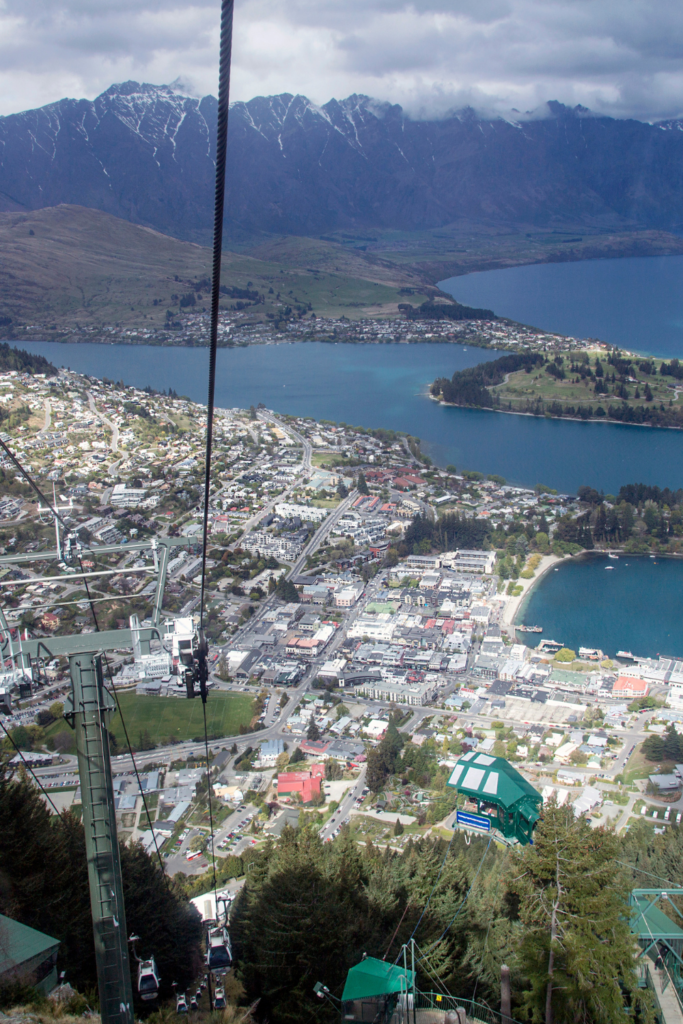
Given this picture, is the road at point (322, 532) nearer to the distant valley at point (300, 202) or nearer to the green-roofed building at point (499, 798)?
the green-roofed building at point (499, 798)

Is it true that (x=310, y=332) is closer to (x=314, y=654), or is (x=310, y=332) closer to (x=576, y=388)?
(x=576, y=388)

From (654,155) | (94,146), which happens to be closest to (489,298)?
(94,146)

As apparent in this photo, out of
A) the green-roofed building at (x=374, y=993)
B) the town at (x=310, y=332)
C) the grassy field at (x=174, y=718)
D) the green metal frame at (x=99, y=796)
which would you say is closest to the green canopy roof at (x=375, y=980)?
the green-roofed building at (x=374, y=993)

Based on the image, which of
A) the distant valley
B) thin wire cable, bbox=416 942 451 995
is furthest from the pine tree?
the distant valley

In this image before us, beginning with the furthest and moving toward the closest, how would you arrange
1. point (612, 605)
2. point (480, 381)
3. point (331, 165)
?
point (331, 165) < point (480, 381) < point (612, 605)

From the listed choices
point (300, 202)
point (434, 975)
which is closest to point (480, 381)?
point (434, 975)

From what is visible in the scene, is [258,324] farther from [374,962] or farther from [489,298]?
[374,962]
